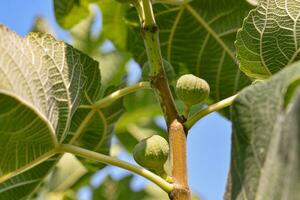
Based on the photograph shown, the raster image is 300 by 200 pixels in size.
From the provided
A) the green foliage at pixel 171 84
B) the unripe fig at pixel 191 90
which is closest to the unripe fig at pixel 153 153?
the green foliage at pixel 171 84

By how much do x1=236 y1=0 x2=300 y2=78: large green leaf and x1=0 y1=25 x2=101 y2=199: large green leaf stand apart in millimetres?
376

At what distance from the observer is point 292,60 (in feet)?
5.05

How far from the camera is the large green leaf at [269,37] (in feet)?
4.86

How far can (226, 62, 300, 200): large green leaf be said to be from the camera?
80cm

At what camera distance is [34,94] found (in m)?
1.41

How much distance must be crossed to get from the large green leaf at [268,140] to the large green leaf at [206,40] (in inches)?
35.4

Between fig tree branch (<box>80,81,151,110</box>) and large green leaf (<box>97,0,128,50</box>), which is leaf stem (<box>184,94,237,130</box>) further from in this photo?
large green leaf (<box>97,0,128,50</box>)

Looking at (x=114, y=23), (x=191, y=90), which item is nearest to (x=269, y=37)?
(x=191, y=90)

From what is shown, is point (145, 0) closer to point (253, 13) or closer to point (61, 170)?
point (253, 13)

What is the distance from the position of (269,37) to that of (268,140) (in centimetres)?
61

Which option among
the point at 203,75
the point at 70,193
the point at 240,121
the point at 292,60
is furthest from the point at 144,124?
the point at 240,121

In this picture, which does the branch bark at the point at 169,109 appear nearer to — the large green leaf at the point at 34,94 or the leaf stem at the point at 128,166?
the leaf stem at the point at 128,166

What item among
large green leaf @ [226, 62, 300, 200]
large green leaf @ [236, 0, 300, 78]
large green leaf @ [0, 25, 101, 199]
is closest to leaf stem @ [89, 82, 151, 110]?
large green leaf @ [0, 25, 101, 199]

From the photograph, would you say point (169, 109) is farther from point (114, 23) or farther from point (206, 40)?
point (114, 23)
